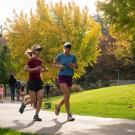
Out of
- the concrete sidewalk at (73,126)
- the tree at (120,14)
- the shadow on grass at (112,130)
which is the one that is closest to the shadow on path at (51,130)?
the concrete sidewalk at (73,126)

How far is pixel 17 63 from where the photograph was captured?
154 feet

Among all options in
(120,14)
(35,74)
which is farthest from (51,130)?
(120,14)

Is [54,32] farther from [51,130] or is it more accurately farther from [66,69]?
[51,130]

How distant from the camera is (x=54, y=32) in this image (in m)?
44.1

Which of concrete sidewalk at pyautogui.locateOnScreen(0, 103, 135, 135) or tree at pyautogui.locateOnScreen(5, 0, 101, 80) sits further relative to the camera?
tree at pyautogui.locateOnScreen(5, 0, 101, 80)

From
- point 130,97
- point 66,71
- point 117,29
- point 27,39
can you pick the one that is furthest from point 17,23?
point 66,71

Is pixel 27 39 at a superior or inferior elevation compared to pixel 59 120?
superior

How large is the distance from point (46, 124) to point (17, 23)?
116 ft

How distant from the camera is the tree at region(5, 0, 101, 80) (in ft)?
145

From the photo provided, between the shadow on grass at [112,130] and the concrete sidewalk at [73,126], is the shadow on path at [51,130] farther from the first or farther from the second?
the shadow on grass at [112,130]

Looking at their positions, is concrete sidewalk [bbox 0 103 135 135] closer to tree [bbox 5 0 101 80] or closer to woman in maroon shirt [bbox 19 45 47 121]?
woman in maroon shirt [bbox 19 45 47 121]

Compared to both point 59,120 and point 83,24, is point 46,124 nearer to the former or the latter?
point 59,120

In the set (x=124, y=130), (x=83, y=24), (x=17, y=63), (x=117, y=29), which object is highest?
(x=83, y=24)

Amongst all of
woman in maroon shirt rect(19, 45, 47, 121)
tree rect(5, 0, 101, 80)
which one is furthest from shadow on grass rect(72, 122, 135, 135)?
tree rect(5, 0, 101, 80)
